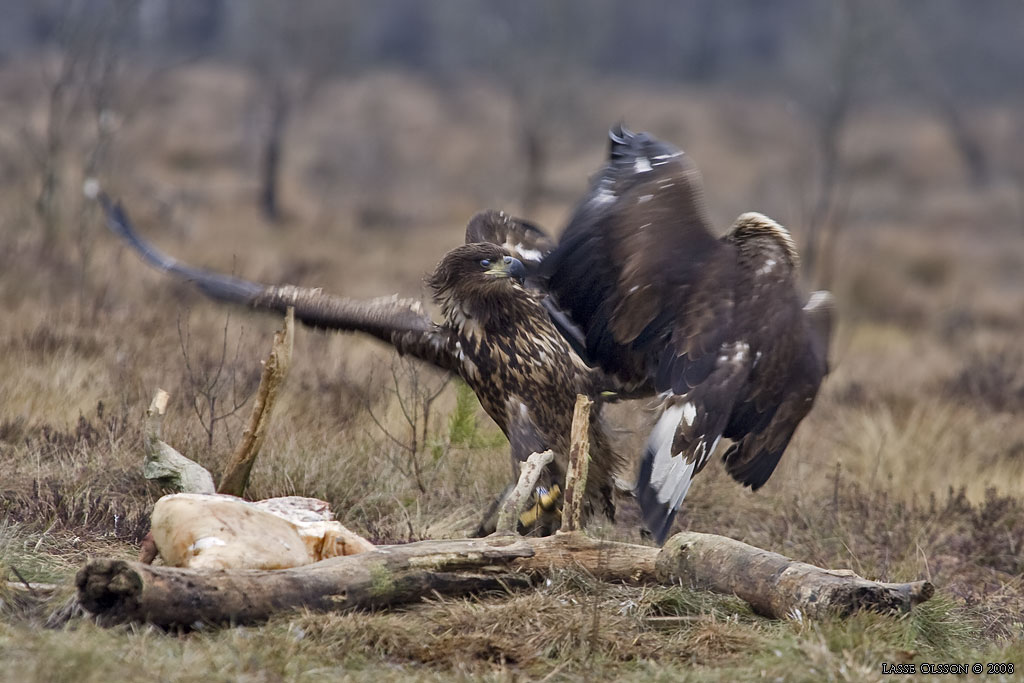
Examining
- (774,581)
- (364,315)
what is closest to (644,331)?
(774,581)

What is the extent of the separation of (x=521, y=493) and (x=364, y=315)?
4.62ft

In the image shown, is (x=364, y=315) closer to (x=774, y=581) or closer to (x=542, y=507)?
(x=542, y=507)

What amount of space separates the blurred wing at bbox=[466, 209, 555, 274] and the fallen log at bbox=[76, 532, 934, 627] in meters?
1.80

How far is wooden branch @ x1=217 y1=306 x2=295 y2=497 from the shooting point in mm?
4977

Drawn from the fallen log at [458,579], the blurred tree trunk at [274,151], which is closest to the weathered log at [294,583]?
the fallen log at [458,579]

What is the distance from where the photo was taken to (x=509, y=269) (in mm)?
A: 5375

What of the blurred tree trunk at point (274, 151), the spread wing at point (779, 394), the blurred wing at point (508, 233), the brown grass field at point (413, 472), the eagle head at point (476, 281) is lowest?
the brown grass field at point (413, 472)

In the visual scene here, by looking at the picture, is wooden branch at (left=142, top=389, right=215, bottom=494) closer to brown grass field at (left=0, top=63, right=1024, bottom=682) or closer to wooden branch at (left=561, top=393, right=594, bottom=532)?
brown grass field at (left=0, top=63, right=1024, bottom=682)

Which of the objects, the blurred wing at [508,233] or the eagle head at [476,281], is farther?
the blurred wing at [508,233]

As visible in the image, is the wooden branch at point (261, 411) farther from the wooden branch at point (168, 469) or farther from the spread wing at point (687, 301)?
the spread wing at point (687, 301)

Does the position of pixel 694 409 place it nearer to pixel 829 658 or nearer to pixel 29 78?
pixel 829 658

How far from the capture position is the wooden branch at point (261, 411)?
4.98m

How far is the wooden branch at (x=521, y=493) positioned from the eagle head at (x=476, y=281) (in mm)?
832

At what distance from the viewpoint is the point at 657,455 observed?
4746 mm
